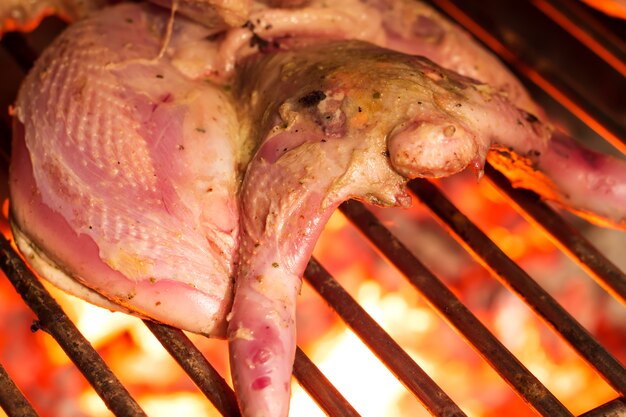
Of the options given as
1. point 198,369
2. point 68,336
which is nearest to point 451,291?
point 198,369

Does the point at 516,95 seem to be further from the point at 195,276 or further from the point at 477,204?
the point at 195,276

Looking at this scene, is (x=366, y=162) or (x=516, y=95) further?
(x=516, y=95)

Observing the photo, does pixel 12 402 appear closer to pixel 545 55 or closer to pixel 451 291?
pixel 451 291

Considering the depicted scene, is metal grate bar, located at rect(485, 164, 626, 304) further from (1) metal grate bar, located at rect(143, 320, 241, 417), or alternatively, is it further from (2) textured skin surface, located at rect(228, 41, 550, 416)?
(1) metal grate bar, located at rect(143, 320, 241, 417)

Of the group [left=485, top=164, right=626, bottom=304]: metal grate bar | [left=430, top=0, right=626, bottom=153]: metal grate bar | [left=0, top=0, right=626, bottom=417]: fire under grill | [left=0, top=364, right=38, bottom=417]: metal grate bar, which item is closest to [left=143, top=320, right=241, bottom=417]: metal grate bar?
[left=0, top=0, right=626, bottom=417]: fire under grill

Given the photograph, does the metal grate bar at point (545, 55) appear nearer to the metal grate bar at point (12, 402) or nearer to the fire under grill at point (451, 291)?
the fire under grill at point (451, 291)

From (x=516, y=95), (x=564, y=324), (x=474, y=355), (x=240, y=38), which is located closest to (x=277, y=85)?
(x=240, y=38)
